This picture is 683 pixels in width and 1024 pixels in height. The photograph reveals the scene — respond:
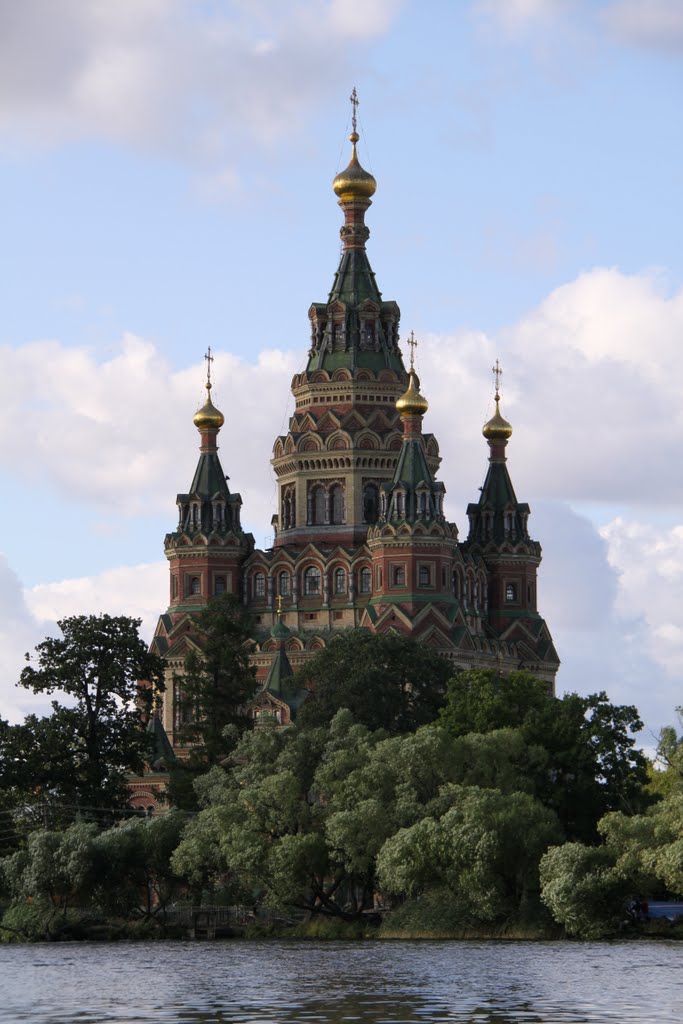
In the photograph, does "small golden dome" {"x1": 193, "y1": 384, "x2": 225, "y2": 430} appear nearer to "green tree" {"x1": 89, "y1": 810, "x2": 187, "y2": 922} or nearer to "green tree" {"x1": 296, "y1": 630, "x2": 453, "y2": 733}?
"green tree" {"x1": 296, "y1": 630, "x2": 453, "y2": 733}

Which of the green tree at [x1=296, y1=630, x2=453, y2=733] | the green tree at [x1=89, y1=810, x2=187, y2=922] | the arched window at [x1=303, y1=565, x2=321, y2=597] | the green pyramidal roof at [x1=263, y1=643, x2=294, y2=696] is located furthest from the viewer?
the arched window at [x1=303, y1=565, x2=321, y2=597]

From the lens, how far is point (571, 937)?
68875mm

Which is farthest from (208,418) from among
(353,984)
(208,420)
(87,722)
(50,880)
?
(353,984)

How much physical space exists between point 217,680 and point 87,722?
11851mm

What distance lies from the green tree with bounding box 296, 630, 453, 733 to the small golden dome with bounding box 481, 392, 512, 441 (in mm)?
26264

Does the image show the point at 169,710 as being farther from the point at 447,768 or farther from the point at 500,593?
the point at 447,768

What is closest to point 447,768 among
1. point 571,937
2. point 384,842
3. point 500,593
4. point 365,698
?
point 384,842

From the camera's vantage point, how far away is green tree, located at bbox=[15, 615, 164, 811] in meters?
89.0

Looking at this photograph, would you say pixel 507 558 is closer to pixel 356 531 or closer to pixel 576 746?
pixel 356 531

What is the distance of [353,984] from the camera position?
179ft

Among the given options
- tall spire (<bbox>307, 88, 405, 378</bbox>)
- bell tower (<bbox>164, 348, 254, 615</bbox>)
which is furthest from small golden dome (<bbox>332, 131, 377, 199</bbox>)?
bell tower (<bbox>164, 348, 254, 615</bbox>)

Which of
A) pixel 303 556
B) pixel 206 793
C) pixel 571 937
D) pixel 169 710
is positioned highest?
pixel 303 556

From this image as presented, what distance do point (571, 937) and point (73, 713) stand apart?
27.6m

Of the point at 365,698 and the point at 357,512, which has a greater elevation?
the point at 357,512
